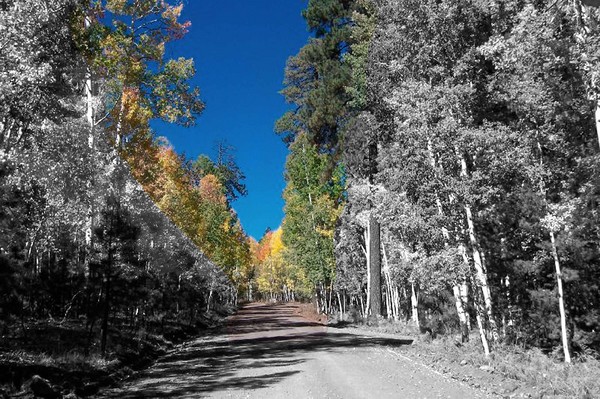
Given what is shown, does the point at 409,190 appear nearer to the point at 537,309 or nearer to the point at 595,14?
the point at 537,309

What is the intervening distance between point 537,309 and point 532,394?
8.96m

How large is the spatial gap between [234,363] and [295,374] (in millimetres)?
3190

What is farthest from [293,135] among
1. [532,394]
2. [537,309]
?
[532,394]

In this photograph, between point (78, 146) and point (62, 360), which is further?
point (78, 146)

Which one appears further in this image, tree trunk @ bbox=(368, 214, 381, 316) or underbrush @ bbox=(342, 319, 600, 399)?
tree trunk @ bbox=(368, 214, 381, 316)

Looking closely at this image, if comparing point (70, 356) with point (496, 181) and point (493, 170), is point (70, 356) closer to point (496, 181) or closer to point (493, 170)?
point (493, 170)

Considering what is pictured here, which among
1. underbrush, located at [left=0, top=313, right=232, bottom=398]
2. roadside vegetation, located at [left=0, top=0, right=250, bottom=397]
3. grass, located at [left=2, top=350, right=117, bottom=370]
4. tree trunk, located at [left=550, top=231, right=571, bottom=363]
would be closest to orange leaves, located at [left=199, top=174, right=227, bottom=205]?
roadside vegetation, located at [left=0, top=0, right=250, bottom=397]

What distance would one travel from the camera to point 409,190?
1652cm

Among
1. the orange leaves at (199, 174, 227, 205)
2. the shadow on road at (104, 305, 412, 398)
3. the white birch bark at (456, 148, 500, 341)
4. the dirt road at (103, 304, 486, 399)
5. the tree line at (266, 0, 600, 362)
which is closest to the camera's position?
the dirt road at (103, 304, 486, 399)

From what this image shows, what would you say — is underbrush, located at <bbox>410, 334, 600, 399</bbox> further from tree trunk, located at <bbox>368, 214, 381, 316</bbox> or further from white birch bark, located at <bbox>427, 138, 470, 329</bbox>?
tree trunk, located at <bbox>368, 214, 381, 316</bbox>

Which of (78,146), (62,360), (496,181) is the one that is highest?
(78,146)

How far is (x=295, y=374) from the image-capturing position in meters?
12.2

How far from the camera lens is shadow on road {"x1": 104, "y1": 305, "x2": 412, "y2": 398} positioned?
1084 cm

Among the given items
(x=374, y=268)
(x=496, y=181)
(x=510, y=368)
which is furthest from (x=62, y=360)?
(x=374, y=268)
